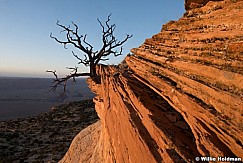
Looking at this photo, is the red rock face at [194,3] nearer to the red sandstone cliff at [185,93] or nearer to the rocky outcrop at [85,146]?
the red sandstone cliff at [185,93]

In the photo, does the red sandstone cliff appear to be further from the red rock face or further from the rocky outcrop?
the rocky outcrop

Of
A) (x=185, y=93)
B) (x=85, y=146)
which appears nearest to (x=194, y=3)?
(x=185, y=93)

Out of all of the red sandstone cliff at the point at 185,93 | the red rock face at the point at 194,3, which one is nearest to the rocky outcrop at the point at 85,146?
the red sandstone cliff at the point at 185,93

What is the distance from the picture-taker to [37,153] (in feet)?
67.2

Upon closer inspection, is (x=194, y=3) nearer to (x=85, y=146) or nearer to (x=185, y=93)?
(x=185, y=93)

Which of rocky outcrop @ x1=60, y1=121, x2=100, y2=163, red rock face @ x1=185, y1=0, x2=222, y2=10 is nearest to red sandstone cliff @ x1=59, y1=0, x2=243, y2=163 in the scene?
red rock face @ x1=185, y1=0, x2=222, y2=10

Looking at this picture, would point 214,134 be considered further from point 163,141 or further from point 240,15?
point 240,15

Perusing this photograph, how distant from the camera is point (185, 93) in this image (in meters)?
4.72

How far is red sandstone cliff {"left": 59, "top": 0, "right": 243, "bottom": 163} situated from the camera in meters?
4.00

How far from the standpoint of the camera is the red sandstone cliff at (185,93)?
4.00 m

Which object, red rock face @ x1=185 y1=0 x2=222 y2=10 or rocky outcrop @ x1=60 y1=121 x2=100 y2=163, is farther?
rocky outcrop @ x1=60 y1=121 x2=100 y2=163

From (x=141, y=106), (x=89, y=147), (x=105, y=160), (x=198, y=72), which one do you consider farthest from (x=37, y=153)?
(x=198, y=72)

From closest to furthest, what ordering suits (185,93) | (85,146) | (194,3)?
1. (185,93)
2. (194,3)
3. (85,146)

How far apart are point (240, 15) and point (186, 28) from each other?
1365 mm
